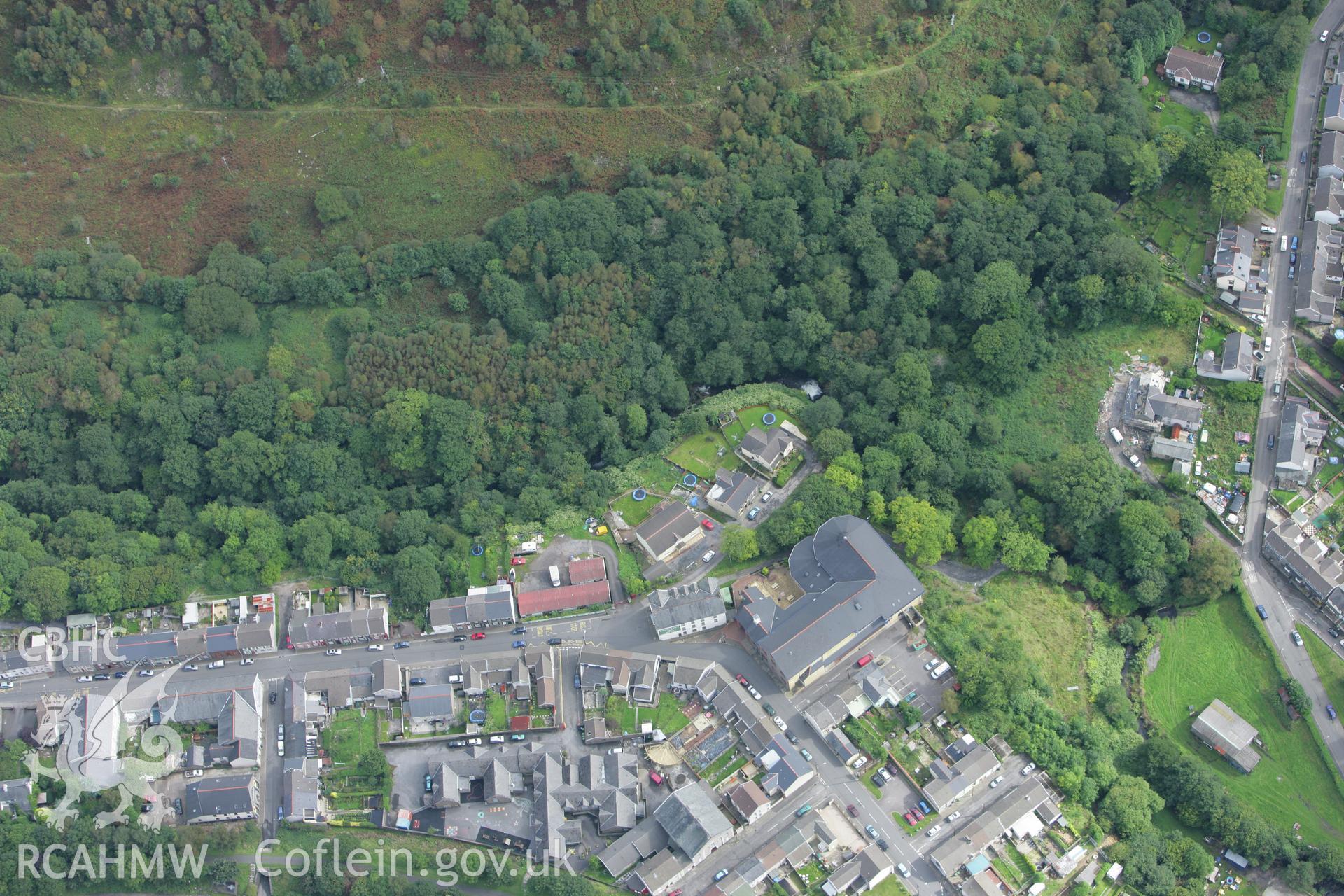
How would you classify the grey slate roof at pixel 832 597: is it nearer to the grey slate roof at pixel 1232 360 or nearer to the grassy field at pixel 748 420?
the grassy field at pixel 748 420

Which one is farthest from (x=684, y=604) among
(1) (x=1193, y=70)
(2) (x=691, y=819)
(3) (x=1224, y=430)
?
(1) (x=1193, y=70)

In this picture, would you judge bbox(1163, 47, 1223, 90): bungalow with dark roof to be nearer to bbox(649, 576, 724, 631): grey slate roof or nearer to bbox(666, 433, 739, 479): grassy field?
bbox(666, 433, 739, 479): grassy field

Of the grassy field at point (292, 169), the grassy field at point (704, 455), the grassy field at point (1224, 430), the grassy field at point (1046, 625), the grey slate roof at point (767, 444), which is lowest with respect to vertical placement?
the grassy field at point (1046, 625)

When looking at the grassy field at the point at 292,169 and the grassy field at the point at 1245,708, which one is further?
the grassy field at the point at 292,169

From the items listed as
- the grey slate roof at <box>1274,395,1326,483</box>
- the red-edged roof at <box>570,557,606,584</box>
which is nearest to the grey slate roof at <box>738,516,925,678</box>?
the red-edged roof at <box>570,557,606,584</box>

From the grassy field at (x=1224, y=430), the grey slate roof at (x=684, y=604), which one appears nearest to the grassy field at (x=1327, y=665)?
the grassy field at (x=1224, y=430)

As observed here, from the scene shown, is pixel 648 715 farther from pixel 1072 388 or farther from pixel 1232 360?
pixel 1232 360

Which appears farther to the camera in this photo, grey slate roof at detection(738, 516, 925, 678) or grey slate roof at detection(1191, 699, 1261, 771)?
grey slate roof at detection(1191, 699, 1261, 771)
